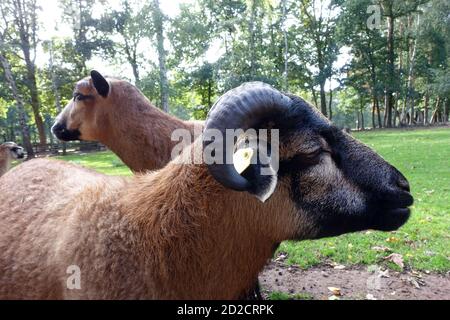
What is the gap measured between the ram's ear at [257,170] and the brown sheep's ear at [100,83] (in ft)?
13.7

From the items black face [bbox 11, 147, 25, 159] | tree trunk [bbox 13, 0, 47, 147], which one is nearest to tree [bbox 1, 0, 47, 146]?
tree trunk [bbox 13, 0, 47, 147]

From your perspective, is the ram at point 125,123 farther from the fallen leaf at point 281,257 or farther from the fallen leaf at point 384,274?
the fallen leaf at point 384,274

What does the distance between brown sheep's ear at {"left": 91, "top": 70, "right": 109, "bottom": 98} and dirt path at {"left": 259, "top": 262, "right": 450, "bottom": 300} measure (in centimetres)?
394

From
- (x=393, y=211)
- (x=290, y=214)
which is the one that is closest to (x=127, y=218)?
(x=290, y=214)

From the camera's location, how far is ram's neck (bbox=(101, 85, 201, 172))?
5.50m

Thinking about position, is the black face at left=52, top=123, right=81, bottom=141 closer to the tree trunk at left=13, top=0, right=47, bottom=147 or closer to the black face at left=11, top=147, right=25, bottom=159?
the black face at left=11, top=147, right=25, bottom=159

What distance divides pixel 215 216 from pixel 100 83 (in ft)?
13.8

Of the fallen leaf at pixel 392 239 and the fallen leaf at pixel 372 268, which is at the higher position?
the fallen leaf at pixel 392 239

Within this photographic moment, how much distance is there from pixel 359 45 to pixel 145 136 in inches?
1735

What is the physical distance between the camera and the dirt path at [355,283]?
16.5 feet

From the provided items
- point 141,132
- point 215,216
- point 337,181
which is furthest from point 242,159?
point 141,132

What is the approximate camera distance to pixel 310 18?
46.5 meters

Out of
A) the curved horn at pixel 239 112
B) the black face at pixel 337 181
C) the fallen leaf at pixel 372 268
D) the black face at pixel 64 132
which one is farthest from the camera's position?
the black face at pixel 64 132

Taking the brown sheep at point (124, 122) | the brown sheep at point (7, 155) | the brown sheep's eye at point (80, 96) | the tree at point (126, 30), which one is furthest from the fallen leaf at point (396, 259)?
the tree at point (126, 30)
